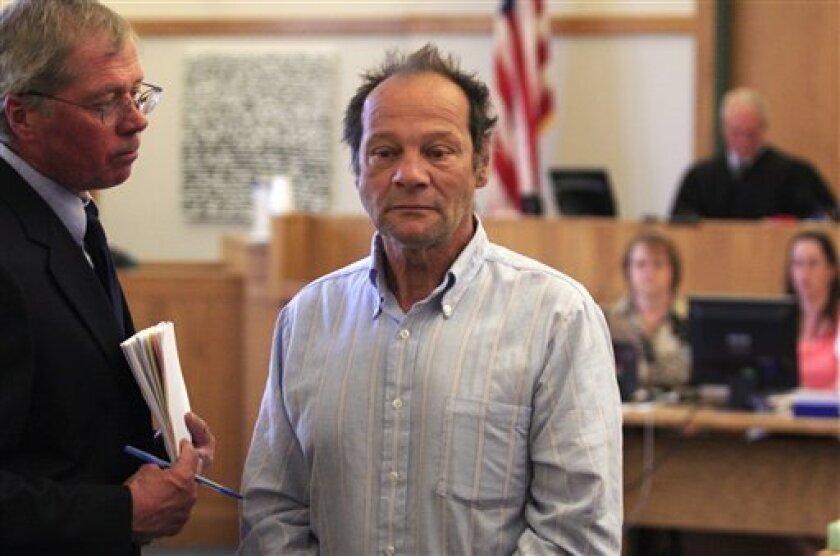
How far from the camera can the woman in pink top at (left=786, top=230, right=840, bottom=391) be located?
6.32 metres

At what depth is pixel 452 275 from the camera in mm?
2297

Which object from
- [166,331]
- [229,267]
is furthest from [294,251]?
[166,331]

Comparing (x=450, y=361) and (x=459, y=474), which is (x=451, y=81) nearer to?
(x=450, y=361)

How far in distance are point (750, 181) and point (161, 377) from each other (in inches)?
261

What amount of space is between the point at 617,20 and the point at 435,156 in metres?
7.68

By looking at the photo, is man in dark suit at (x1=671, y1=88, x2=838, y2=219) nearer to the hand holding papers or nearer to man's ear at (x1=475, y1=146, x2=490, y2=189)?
man's ear at (x1=475, y1=146, x2=490, y2=189)

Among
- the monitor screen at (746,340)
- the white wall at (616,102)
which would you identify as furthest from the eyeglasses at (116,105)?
the white wall at (616,102)

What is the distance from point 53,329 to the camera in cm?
216

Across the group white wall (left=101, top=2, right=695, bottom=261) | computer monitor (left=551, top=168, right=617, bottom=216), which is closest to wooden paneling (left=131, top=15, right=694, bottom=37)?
white wall (left=101, top=2, right=695, bottom=261)

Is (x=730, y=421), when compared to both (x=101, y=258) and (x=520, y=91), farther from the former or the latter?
(x=520, y=91)

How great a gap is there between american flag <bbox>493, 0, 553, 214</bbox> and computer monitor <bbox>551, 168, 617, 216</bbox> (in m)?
1.38

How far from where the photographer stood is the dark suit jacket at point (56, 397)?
81.8 inches

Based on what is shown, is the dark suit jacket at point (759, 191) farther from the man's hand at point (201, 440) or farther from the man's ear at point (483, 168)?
the man's hand at point (201, 440)

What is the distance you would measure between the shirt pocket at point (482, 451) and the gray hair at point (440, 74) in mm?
362
